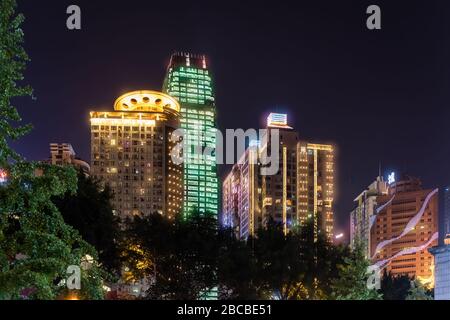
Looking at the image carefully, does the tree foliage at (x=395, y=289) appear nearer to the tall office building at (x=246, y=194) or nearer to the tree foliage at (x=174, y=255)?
the tree foliage at (x=174, y=255)

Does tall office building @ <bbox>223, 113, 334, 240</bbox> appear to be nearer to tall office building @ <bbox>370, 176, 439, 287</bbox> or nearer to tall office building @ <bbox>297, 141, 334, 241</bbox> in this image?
tall office building @ <bbox>297, 141, 334, 241</bbox>

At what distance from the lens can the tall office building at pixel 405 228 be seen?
4446 inches

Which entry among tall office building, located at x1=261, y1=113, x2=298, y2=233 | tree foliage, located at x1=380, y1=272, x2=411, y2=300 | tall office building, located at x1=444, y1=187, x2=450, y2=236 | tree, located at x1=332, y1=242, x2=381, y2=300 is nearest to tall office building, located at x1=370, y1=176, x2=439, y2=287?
tall office building, located at x1=261, y1=113, x2=298, y2=233

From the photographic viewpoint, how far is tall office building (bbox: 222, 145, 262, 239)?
3157 inches

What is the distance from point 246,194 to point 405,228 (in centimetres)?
4075

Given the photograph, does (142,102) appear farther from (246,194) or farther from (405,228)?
(405,228)

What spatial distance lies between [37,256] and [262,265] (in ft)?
78.7

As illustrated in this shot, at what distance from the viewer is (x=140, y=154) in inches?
3226

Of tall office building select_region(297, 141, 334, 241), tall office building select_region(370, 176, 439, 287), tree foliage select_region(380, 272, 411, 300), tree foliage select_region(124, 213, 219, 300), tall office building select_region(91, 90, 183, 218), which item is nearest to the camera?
tree foliage select_region(124, 213, 219, 300)

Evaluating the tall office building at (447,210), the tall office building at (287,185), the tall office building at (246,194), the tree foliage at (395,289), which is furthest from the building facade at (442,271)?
the tall office building at (246,194)

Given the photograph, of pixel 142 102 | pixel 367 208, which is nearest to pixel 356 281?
pixel 142 102

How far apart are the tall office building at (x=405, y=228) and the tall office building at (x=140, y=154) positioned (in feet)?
141

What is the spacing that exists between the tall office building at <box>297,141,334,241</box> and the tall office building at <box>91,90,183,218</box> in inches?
633
